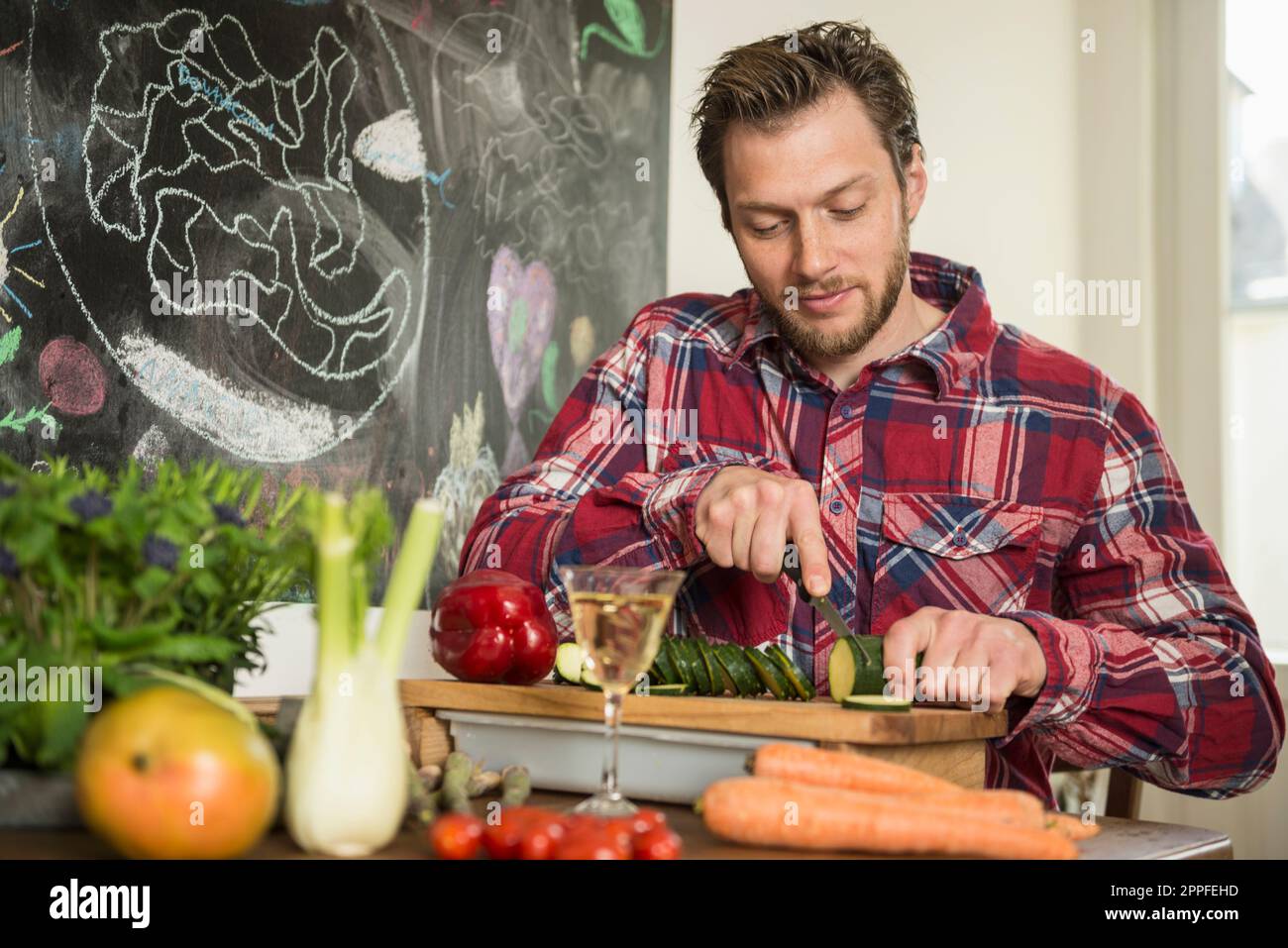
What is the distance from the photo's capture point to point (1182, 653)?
1554 mm

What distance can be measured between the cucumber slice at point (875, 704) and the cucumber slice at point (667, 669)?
0.21 m

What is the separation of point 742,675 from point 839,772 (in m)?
0.30

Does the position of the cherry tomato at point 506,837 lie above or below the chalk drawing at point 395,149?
below

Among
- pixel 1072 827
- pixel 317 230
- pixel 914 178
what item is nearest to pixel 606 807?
pixel 1072 827

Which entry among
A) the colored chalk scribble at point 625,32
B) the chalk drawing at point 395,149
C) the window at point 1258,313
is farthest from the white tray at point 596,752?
the window at point 1258,313

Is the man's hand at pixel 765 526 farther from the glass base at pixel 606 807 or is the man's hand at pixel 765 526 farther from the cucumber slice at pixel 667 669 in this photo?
the glass base at pixel 606 807

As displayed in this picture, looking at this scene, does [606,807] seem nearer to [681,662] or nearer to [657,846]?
[657,846]

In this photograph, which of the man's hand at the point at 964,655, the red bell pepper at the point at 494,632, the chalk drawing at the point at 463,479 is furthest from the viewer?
the chalk drawing at the point at 463,479

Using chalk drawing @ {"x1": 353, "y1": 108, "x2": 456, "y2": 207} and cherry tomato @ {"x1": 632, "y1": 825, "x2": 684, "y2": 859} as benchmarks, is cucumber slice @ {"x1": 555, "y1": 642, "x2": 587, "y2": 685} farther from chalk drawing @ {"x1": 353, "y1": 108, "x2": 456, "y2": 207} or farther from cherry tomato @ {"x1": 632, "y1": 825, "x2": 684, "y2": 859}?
chalk drawing @ {"x1": 353, "y1": 108, "x2": 456, "y2": 207}

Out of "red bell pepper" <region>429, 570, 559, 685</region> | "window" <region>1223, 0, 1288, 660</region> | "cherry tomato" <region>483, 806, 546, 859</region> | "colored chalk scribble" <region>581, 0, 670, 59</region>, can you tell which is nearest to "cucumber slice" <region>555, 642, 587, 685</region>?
"red bell pepper" <region>429, 570, 559, 685</region>

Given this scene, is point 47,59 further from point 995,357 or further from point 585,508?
point 995,357

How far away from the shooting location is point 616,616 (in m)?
1.01

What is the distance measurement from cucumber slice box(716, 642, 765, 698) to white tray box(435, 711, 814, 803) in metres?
0.15

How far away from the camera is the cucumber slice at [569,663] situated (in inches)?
56.9
